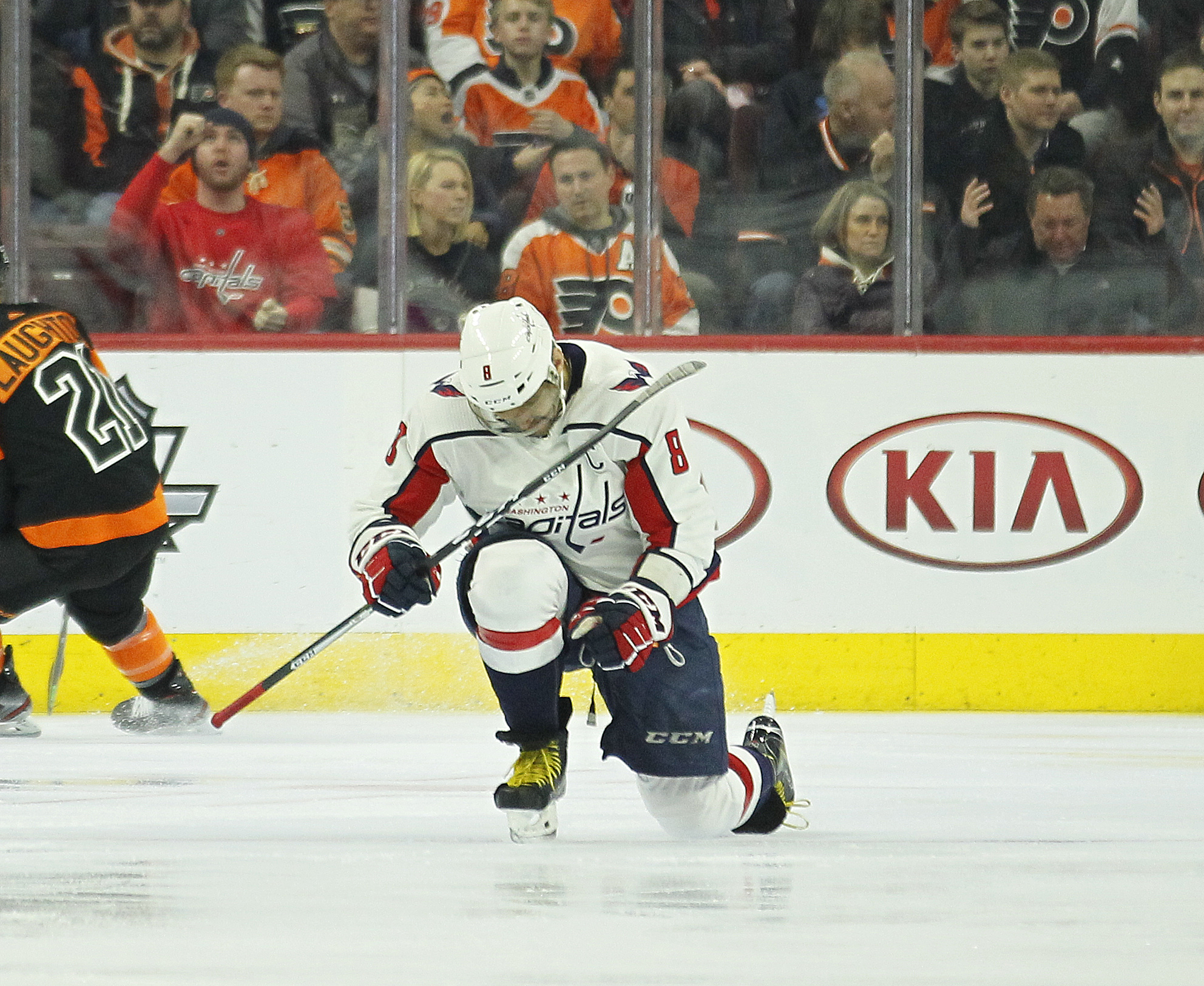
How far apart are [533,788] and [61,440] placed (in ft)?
4.52

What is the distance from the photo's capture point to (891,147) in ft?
15.3

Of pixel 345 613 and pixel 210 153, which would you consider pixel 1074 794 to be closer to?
pixel 345 613

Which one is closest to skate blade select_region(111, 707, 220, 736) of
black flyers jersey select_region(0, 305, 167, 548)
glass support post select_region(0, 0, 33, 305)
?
black flyers jersey select_region(0, 305, 167, 548)

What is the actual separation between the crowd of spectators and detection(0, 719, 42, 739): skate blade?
125 centimetres

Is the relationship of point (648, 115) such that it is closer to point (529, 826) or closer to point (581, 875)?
point (529, 826)

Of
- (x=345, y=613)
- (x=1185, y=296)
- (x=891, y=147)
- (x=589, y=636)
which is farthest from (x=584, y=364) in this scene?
(x=1185, y=296)

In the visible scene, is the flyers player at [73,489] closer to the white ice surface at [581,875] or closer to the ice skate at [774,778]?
the white ice surface at [581,875]

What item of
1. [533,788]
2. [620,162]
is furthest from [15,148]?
[533,788]

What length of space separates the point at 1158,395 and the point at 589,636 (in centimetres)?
269

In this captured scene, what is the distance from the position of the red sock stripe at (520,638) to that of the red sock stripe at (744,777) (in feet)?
1.12

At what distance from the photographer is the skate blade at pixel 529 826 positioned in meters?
2.42

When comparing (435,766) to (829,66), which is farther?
(829,66)

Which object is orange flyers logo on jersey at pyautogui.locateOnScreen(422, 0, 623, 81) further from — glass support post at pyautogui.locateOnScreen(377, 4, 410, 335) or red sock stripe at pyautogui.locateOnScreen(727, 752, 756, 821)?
red sock stripe at pyautogui.locateOnScreen(727, 752, 756, 821)

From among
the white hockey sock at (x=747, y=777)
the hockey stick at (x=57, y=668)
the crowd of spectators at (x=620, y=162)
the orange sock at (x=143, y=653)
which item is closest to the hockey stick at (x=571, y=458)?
the white hockey sock at (x=747, y=777)
